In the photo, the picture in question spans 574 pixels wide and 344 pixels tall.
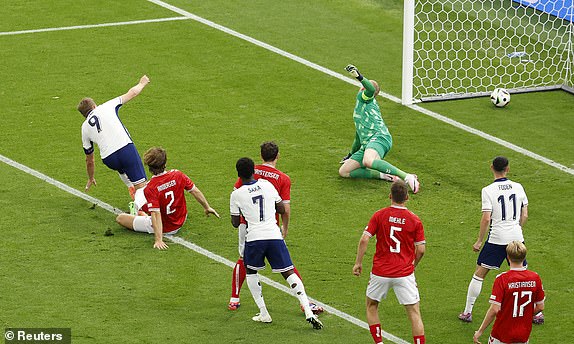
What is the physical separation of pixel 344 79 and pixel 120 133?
6.23 m

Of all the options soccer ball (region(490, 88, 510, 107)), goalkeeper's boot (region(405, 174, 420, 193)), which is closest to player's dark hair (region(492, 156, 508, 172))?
goalkeeper's boot (region(405, 174, 420, 193))

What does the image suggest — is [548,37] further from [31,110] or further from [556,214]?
[31,110]

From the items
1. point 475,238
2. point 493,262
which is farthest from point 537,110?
point 493,262

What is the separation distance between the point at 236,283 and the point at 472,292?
2.50 meters

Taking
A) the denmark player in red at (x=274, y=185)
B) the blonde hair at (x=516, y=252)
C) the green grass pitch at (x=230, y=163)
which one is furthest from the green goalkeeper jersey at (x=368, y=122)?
the blonde hair at (x=516, y=252)

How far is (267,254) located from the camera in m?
11.8

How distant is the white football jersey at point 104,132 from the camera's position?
573 inches

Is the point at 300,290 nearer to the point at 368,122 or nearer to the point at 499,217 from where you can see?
the point at 499,217

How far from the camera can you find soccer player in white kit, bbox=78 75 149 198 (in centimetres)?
1455

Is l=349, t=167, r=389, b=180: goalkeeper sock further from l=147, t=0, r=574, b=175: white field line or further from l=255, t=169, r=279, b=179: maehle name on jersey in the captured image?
l=255, t=169, r=279, b=179: maehle name on jersey

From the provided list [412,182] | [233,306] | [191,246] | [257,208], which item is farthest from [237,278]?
[412,182]

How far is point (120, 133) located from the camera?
1464cm

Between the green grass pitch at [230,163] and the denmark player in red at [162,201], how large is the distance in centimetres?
25

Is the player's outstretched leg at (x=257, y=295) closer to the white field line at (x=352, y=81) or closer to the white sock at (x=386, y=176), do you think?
the white sock at (x=386, y=176)
